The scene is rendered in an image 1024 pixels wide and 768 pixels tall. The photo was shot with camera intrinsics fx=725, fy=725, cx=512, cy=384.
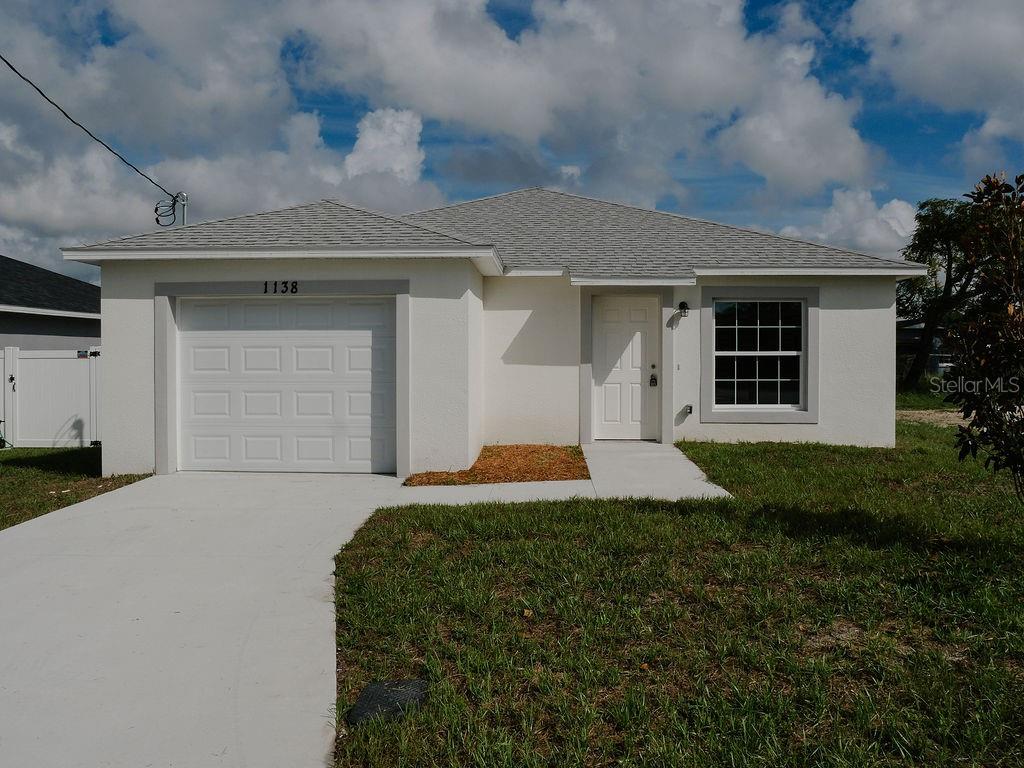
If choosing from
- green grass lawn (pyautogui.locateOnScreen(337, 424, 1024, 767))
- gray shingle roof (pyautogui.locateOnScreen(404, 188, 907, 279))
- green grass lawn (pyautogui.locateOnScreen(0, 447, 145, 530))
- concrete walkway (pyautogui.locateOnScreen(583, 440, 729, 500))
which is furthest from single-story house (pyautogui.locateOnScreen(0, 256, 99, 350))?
green grass lawn (pyautogui.locateOnScreen(337, 424, 1024, 767))

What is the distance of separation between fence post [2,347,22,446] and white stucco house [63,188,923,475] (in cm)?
512

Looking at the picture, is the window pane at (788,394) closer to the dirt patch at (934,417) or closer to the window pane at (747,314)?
the window pane at (747,314)

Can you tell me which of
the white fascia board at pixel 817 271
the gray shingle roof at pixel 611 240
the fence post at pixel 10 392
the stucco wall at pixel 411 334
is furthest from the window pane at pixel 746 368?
the fence post at pixel 10 392

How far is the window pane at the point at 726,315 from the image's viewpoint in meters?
12.2

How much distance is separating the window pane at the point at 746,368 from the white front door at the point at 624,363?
150cm

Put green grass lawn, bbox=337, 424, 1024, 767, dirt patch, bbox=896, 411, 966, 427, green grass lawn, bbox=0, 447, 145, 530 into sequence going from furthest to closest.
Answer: dirt patch, bbox=896, 411, 966, 427 → green grass lawn, bbox=0, 447, 145, 530 → green grass lawn, bbox=337, 424, 1024, 767

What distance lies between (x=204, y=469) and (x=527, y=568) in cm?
636

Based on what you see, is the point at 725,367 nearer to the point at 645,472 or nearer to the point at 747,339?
the point at 747,339

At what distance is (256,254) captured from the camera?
→ 9375 millimetres

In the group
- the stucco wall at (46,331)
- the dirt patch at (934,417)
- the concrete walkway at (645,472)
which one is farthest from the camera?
the dirt patch at (934,417)

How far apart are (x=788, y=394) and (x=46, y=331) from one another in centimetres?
1637

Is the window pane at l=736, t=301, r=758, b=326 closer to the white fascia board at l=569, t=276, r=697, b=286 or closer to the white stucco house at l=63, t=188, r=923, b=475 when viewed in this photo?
the white stucco house at l=63, t=188, r=923, b=475

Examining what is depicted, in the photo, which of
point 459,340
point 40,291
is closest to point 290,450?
point 459,340

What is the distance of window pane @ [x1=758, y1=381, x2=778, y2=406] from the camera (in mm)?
12281
